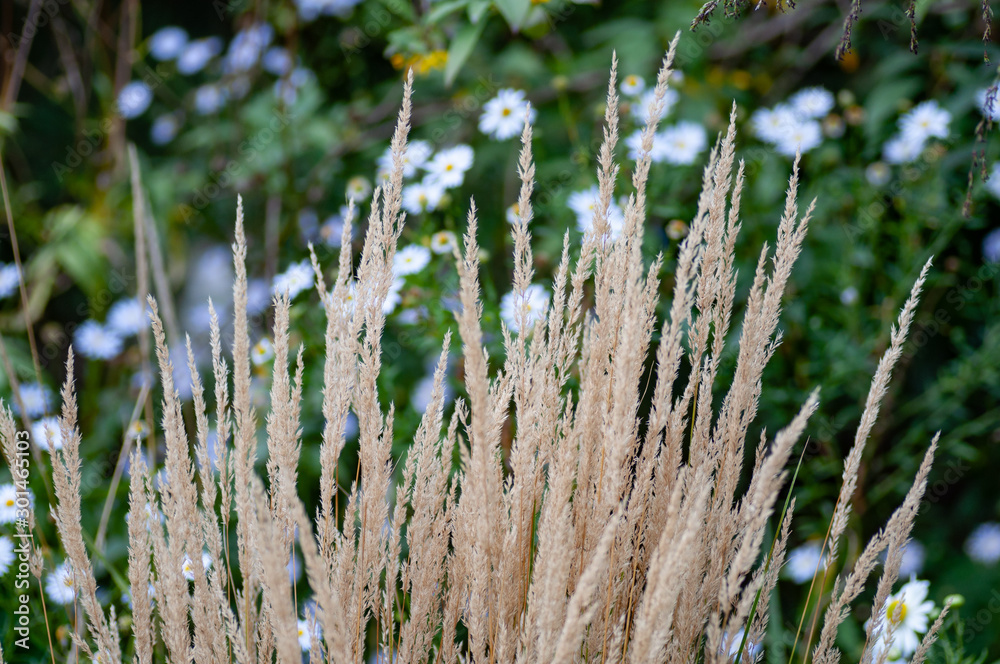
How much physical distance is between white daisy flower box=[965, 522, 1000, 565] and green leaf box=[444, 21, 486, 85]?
1.89 meters

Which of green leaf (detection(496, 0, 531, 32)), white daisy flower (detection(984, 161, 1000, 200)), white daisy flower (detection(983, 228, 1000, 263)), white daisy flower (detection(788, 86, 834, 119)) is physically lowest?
white daisy flower (detection(983, 228, 1000, 263))

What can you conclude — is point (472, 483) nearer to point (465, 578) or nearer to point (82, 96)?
point (465, 578)

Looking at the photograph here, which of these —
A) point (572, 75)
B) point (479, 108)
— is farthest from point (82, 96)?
point (572, 75)

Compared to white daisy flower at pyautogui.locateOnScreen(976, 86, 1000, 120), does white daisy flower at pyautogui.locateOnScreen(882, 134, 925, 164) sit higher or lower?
higher

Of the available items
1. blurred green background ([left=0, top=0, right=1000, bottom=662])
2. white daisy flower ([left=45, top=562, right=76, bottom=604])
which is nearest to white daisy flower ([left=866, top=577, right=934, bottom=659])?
blurred green background ([left=0, top=0, right=1000, bottom=662])

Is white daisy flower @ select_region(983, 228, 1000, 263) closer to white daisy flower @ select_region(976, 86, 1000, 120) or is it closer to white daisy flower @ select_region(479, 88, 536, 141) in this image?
white daisy flower @ select_region(976, 86, 1000, 120)

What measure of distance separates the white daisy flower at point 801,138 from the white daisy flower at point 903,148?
0.68 ft

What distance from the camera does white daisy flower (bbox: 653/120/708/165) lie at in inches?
74.2

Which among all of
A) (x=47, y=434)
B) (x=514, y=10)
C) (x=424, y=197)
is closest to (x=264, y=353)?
(x=424, y=197)

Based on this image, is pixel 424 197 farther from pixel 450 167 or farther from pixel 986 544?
pixel 986 544

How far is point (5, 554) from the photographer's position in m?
1.41

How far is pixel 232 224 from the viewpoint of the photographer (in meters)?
2.93

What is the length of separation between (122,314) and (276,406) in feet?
6.37

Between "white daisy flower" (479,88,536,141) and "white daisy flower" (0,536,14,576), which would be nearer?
"white daisy flower" (0,536,14,576)
